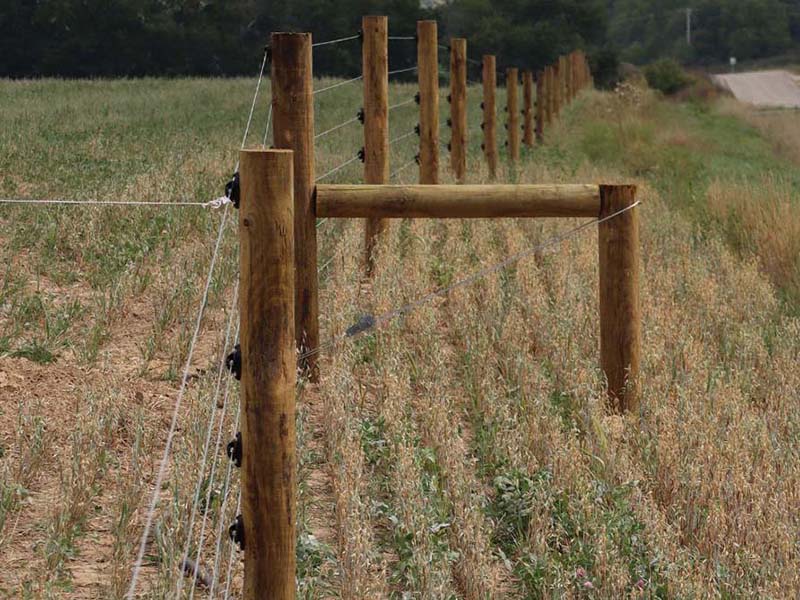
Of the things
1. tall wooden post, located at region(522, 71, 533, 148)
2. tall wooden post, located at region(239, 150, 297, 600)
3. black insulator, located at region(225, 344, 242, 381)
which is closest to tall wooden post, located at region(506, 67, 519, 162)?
tall wooden post, located at region(522, 71, 533, 148)

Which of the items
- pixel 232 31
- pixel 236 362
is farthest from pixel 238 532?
pixel 232 31

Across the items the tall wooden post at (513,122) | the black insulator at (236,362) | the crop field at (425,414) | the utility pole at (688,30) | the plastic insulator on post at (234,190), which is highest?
the plastic insulator on post at (234,190)

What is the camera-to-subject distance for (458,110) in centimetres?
1405

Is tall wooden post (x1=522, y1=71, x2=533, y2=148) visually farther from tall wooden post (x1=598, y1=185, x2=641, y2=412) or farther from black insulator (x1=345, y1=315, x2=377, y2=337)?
tall wooden post (x1=598, y1=185, x2=641, y2=412)

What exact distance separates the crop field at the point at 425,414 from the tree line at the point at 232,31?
38414mm

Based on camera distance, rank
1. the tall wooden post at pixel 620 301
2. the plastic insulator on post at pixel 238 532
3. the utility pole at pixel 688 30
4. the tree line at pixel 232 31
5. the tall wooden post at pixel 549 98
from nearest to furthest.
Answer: the plastic insulator on post at pixel 238 532
the tall wooden post at pixel 620 301
the tall wooden post at pixel 549 98
the tree line at pixel 232 31
the utility pole at pixel 688 30

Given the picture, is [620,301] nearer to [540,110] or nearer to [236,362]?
[236,362]

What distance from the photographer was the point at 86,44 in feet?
172

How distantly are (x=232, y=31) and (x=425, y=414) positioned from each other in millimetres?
53443

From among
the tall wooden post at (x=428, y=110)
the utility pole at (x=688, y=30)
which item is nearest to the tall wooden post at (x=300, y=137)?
the tall wooden post at (x=428, y=110)

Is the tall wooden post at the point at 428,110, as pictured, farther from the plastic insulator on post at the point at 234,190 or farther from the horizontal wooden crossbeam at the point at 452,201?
the plastic insulator on post at the point at 234,190

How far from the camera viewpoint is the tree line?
5250 centimetres

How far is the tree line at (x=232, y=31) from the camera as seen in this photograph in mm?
52500

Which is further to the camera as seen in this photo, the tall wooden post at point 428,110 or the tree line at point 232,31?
the tree line at point 232,31
